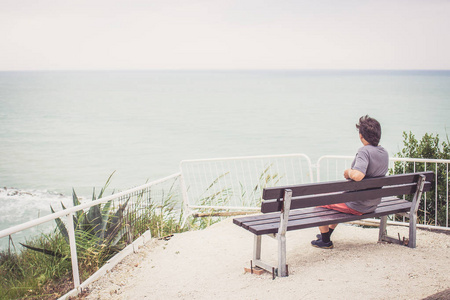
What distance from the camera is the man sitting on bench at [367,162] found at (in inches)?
179

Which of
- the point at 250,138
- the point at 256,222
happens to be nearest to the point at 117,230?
the point at 256,222

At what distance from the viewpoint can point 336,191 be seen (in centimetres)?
439

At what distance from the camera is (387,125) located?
48.2 meters

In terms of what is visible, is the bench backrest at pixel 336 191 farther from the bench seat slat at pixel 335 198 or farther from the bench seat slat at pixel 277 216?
the bench seat slat at pixel 277 216

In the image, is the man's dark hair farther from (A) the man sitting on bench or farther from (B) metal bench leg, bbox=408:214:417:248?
(B) metal bench leg, bbox=408:214:417:248

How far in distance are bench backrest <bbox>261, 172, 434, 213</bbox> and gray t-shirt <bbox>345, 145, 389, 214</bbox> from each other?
0.11 meters

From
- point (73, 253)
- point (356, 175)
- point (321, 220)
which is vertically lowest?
point (73, 253)

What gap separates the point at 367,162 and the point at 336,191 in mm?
486

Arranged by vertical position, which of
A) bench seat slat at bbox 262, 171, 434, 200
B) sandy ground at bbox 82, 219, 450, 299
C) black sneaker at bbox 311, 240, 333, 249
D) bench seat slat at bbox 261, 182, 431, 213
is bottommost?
sandy ground at bbox 82, 219, 450, 299

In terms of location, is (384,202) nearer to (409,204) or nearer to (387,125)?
(409,204)

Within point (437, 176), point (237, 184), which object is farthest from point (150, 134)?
point (437, 176)

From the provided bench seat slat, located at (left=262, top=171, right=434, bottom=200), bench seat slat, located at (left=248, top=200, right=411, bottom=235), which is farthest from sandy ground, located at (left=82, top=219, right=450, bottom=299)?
bench seat slat, located at (left=262, top=171, right=434, bottom=200)

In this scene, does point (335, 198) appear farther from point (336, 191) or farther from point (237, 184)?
point (237, 184)

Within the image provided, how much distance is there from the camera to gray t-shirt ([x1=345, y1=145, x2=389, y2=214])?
4.57 m
